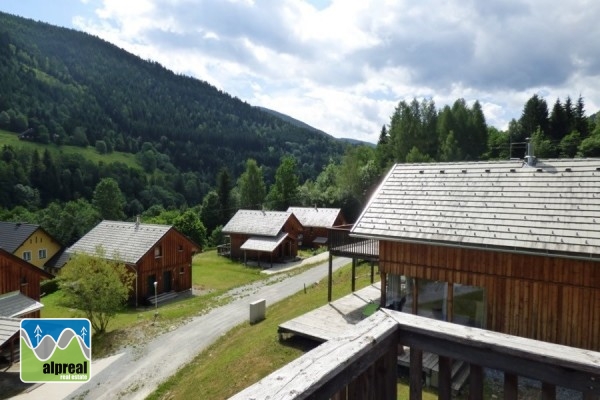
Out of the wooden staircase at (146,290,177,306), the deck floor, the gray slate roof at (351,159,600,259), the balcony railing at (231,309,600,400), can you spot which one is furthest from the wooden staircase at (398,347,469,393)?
the wooden staircase at (146,290,177,306)

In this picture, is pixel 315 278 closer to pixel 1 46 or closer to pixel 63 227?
pixel 63 227

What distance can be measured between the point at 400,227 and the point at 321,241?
42007 millimetres

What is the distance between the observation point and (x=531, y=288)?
11.7 m

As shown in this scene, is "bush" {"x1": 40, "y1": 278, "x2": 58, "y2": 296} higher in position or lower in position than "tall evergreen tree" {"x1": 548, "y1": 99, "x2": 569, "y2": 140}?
lower

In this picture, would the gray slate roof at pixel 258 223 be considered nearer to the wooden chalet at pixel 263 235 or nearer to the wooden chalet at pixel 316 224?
the wooden chalet at pixel 263 235

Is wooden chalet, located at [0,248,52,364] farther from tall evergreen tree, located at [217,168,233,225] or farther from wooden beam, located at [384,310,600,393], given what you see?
tall evergreen tree, located at [217,168,233,225]

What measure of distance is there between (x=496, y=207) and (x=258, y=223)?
129ft

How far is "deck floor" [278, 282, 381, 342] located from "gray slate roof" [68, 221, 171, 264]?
21.1 meters

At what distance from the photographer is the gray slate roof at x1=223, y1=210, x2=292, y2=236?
48.7m

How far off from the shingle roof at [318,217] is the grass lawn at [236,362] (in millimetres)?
36072

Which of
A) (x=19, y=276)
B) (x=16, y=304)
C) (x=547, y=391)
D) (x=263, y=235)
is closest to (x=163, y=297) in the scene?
(x=19, y=276)

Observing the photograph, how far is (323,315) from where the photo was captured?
16.4m

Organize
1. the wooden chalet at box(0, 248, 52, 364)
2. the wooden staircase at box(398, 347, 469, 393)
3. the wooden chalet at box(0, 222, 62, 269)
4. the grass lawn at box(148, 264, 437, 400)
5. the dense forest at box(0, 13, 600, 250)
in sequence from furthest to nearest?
the dense forest at box(0, 13, 600, 250) < the wooden chalet at box(0, 222, 62, 269) < the wooden chalet at box(0, 248, 52, 364) < the grass lawn at box(148, 264, 437, 400) < the wooden staircase at box(398, 347, 469, 393)

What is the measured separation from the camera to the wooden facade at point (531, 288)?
11.0m
